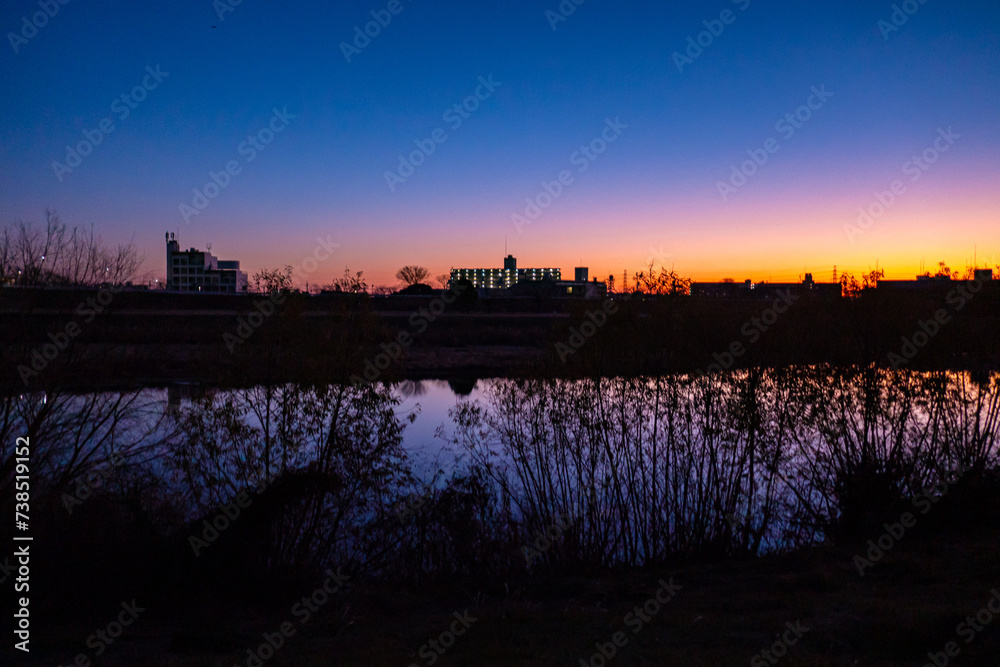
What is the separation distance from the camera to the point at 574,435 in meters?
17.5

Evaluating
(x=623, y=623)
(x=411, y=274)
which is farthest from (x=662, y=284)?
(x=411, y=274)

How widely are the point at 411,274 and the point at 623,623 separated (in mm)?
116533

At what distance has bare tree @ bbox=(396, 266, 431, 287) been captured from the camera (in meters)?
122

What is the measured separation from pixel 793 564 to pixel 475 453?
860 cm

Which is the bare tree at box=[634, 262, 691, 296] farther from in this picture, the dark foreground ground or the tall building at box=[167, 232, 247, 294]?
the tall building at box=[167, 232, 247, 294]

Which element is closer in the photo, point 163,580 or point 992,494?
point 163,580

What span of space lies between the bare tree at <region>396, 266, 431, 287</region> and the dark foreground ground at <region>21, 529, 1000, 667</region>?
4420 inches

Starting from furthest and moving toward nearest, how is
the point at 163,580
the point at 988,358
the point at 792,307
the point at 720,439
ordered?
the point at 792,307 < the point at 720,439 < the point at 988,358 < the point at 163,580

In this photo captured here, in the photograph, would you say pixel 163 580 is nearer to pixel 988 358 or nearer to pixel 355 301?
pixel 355 301

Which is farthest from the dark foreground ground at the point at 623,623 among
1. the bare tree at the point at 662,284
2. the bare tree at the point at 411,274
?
the bare tree at the point at 411,274

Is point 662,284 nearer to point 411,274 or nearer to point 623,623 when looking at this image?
point 623,623

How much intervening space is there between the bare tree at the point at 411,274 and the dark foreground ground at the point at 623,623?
368 ft

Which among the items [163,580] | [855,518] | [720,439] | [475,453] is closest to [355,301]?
[475,453]

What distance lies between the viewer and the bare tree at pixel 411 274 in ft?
400
